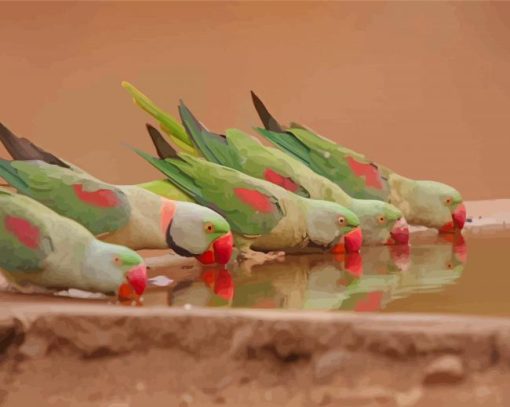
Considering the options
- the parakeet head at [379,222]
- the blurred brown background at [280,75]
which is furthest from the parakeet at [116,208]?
the blurred brown background at [280,75]

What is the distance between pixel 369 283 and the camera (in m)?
0.70

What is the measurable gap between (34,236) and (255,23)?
820 millimetres

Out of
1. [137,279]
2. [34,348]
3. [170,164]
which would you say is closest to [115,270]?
[137,279]

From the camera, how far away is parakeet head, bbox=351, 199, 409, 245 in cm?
97

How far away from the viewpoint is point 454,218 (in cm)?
108

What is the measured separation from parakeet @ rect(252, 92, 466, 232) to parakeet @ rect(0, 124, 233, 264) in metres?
0.26

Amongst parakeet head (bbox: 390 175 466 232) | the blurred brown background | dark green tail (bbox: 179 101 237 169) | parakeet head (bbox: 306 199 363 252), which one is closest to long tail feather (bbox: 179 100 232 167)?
dark green tail (bbox: 179 101 237 169)

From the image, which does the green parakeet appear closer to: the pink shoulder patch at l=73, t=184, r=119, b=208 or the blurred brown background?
the pink shoulder patch at l=73, t=184, r=119, b=208

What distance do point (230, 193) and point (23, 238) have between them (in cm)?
24

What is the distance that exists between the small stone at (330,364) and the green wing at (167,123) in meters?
0.48

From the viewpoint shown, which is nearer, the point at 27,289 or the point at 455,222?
the point at 27,289

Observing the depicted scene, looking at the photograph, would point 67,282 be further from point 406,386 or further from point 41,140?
point 41,140

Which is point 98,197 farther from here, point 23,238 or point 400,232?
point 400,232

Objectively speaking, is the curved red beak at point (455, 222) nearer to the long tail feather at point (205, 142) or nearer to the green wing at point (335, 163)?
the green wing at point (335, 163)
